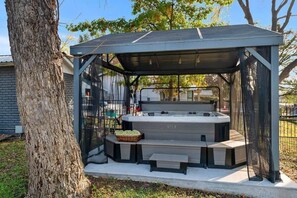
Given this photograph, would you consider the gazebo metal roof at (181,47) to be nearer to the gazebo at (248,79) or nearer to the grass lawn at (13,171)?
the gazebo at (248,79)

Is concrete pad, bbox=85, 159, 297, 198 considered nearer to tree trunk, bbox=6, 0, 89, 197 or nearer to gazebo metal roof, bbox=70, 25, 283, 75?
tree trunk, bbox=6, 0, 89, 197

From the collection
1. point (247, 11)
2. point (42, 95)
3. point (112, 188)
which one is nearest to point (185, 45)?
point (42, 95)

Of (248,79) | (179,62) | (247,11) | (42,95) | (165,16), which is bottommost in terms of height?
(42,95)

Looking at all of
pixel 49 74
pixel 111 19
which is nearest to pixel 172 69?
pixel 111 19

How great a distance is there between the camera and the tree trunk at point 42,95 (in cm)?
285

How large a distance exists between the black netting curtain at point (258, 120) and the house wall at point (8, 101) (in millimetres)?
7819

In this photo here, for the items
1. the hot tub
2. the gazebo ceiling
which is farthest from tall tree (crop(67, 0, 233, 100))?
the hot tub

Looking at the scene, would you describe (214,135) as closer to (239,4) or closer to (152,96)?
(239,4)

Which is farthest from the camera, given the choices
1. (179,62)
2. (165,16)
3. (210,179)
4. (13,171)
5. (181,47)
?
(165,16)

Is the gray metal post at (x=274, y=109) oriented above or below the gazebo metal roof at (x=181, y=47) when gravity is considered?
below

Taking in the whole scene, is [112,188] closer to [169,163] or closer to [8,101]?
[169,163]

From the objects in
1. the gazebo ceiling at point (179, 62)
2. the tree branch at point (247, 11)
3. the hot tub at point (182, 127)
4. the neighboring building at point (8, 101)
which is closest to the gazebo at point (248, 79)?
the hot tub at point (182, 127)

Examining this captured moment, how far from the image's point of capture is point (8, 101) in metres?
8.16

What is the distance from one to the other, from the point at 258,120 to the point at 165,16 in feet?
22.0
